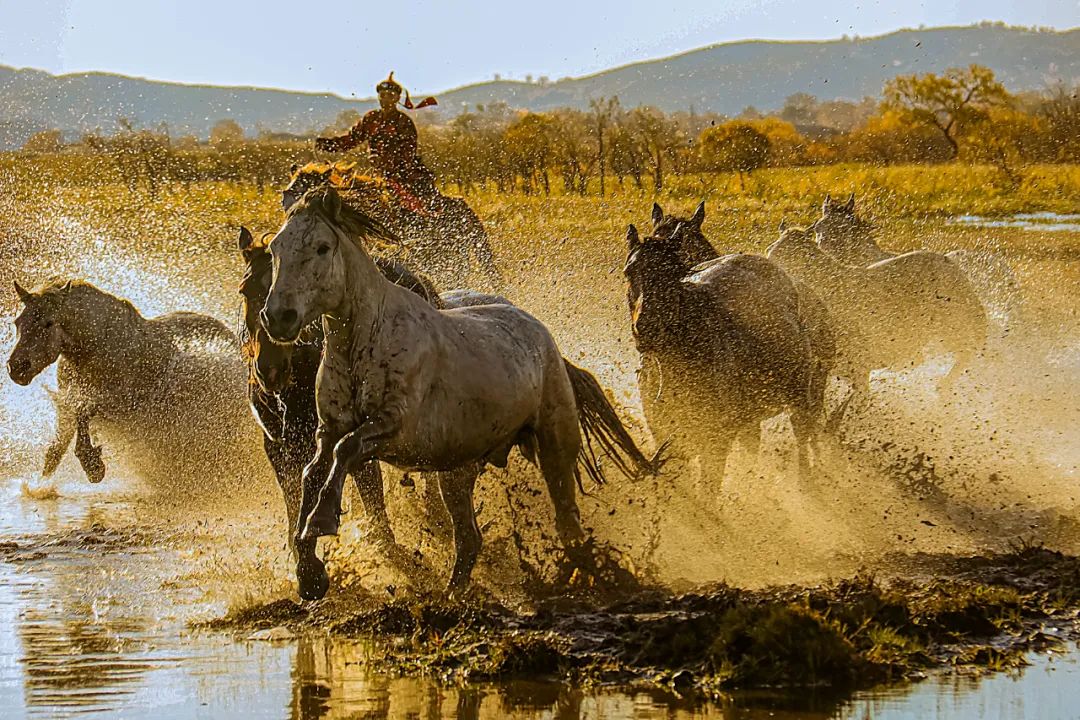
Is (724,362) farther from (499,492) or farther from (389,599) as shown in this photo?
(389,599)

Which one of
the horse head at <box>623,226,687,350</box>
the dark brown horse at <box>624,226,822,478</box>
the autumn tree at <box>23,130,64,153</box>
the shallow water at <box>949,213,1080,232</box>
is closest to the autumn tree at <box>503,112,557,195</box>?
the shallow water at <box>949,213,1080,232</box>

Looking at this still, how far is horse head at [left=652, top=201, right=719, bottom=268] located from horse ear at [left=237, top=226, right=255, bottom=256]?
2.73 m

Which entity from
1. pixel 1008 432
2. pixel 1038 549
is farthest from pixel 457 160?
pixel 1038 549

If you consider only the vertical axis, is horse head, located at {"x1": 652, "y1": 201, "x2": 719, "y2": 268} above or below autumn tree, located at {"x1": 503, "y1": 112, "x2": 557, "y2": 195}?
below

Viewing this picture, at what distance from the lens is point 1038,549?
857 centimetres

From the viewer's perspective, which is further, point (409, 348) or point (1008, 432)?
point (1008, 432)

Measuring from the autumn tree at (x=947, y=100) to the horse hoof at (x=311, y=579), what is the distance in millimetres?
32326

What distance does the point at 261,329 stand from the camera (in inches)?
315

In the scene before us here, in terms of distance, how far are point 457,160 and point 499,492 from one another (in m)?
21.5

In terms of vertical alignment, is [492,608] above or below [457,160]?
below

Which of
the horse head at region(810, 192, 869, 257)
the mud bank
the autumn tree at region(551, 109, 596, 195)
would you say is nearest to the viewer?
the mud bank

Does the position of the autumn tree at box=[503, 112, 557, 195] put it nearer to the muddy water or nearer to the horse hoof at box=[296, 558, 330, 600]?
the muddy water

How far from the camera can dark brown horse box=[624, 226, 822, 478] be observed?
995cm

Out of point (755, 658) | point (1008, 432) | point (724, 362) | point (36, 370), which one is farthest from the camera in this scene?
point (1008, 432)
